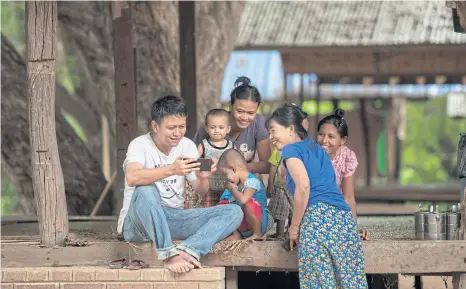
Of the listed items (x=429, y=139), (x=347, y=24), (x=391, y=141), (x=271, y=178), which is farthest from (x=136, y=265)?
(x=429, y=139)

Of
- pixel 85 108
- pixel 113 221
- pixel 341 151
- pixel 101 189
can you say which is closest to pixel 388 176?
pixel 85 108

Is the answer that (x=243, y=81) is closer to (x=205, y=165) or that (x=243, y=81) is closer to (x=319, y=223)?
(x=205, y=165)

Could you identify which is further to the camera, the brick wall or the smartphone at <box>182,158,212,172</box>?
the brick wall

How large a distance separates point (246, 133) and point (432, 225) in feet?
5.23

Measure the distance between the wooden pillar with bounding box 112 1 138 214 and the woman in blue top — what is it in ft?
10.1

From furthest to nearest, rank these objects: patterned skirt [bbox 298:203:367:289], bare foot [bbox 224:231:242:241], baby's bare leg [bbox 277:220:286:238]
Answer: baby's bare leg [bbox 277:220:286:238]
bare foot [bbox 224:231:242:241]
patterned skirt [bbox 298:203:367:289]

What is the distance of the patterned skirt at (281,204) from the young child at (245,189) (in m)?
0.14

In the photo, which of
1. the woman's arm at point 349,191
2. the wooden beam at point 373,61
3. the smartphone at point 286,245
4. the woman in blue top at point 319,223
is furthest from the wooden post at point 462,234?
Answer: the wooden beam at point 373,61

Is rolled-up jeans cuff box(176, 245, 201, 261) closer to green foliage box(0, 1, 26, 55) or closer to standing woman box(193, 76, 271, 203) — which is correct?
standing woman box(193, 76, 271, 203)

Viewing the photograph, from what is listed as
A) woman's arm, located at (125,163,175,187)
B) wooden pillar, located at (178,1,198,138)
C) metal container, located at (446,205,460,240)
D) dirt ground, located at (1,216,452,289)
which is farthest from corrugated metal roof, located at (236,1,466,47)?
woman's arm, located at (125,163,175,187)

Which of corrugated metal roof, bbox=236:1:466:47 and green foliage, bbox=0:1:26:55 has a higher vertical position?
green foliage, bbox=0:1:26:55

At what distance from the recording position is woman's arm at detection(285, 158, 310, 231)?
21.6 ft

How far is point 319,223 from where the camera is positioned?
668cm

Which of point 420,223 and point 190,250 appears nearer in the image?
point 190,250
